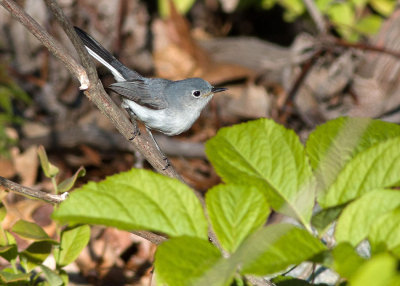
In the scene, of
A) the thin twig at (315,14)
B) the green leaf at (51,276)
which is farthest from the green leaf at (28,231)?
the thin twig at (315,14)

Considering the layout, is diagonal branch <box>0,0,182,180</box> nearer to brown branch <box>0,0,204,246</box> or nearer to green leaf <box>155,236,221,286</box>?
brown branch <box>0,0,204,246</box>

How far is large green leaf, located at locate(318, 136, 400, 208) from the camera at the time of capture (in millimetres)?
1068

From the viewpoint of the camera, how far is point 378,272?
755 millimetres

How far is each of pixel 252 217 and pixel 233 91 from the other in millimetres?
4810

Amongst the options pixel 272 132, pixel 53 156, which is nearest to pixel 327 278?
pixel 272 132

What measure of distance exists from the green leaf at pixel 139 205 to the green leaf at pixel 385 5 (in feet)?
16.2

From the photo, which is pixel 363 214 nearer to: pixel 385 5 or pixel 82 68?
pixel 82 68

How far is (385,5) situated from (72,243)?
4.60 meters

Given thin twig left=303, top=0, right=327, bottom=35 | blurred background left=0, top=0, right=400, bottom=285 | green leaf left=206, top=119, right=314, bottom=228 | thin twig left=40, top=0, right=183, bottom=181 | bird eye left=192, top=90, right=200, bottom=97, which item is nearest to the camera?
green leaf left=206, top=119, right=314, bottom=228

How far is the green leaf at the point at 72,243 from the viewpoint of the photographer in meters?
1.77

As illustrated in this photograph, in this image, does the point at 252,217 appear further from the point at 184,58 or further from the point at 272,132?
the point at 184,58

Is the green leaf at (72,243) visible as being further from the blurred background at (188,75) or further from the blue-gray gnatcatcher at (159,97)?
the blurred background at (188,75)

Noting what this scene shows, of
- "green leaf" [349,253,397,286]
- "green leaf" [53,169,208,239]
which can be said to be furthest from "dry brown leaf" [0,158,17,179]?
"green leaf" [349,253,397,286]

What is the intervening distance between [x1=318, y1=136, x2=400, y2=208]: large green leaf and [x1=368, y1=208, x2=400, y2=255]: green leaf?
14 cm
